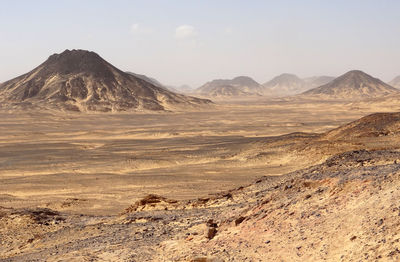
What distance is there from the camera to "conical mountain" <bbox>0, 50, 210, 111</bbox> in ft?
294

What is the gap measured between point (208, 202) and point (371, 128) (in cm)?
2270

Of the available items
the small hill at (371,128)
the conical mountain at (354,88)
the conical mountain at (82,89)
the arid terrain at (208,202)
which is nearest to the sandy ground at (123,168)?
the arid terrain at (208,202)

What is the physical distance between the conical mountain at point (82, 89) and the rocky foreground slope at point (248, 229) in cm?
7399

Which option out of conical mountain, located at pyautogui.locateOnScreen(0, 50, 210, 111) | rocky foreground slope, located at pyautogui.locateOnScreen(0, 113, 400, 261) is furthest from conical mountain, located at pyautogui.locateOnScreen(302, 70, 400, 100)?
rocky foreground slope, located at pyautogui.locateOnScreen(0, 113, 400, 261)

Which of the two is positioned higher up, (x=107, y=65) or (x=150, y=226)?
(x=107, y=65)

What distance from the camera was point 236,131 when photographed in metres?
51.8

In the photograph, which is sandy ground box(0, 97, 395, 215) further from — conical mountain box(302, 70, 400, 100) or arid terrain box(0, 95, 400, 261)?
conical mountain box(302, 70, 400, 100)

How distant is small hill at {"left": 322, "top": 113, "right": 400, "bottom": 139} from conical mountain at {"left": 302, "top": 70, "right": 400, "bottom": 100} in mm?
126992

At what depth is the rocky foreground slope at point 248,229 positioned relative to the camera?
25.6ft

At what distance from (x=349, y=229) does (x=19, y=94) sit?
9542 cm

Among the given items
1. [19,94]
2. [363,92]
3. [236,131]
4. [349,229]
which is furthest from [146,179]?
[363,92]

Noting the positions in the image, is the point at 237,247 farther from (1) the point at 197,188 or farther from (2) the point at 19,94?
(2) the point at 19,94

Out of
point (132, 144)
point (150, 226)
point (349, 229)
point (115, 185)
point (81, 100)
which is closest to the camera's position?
point (349, 229)

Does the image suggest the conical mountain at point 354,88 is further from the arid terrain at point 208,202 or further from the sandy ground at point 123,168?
the arid terrain at point 208,202
